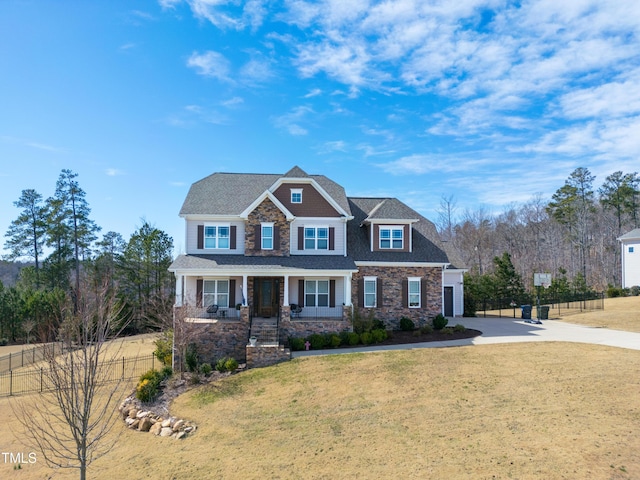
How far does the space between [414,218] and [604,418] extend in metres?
15.6

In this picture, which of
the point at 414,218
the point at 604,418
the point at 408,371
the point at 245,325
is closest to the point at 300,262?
the point at 245,325

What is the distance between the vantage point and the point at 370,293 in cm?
2403

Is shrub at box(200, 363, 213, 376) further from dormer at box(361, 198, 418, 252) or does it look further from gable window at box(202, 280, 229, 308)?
dormer at box(361, 198, 418, 252)

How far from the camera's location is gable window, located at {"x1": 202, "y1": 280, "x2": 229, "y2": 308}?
22859 mm

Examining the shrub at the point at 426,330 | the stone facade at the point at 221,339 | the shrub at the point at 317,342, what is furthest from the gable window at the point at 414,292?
the stone facade at the point at 221,339

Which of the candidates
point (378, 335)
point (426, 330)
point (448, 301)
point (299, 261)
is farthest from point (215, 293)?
point (448, 301)

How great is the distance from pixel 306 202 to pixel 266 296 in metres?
6.19

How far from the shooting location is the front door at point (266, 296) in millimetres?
23109

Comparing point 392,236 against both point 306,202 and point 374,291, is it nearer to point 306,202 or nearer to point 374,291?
point 374,291

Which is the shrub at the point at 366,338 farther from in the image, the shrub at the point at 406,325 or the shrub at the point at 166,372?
the shrub at the point at 166,372

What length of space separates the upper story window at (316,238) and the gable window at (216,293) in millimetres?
5366

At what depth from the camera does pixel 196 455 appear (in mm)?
11539

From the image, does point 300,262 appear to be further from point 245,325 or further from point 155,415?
point 155,415

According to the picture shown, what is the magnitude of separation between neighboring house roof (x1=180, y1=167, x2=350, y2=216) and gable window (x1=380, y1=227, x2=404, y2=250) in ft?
9.00
